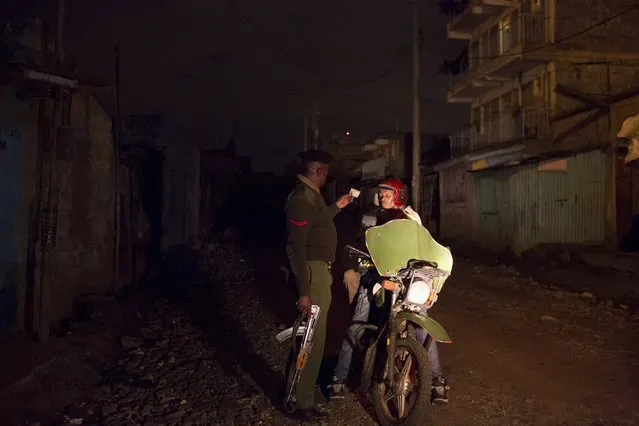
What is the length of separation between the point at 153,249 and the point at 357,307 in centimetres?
945

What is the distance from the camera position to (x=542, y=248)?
15312mm

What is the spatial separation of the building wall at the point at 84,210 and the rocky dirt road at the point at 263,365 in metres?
0.49

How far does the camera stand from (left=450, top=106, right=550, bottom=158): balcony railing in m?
19.2

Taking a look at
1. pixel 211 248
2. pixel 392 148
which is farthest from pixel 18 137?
pixel 392 148

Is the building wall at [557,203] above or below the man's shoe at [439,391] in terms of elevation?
above

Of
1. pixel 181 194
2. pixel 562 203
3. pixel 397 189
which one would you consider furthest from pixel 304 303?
pixel 181 194

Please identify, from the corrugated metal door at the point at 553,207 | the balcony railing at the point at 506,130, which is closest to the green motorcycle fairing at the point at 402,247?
the corrugated metal door at the point at 553,207

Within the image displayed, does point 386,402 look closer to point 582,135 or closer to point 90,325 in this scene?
point 90,325

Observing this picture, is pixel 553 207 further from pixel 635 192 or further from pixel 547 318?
pixel 547 318

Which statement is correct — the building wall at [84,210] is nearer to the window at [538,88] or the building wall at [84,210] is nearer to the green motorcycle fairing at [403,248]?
the green motorcycle fairing at [403,248]

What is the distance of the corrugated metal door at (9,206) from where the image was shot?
565cm

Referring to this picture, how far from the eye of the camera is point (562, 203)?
15422mm

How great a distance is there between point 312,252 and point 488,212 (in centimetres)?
1624

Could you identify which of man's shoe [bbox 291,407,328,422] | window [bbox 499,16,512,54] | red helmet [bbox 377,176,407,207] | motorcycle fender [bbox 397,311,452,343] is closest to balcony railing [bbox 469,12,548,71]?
window [bbox 499,16,512,54]
